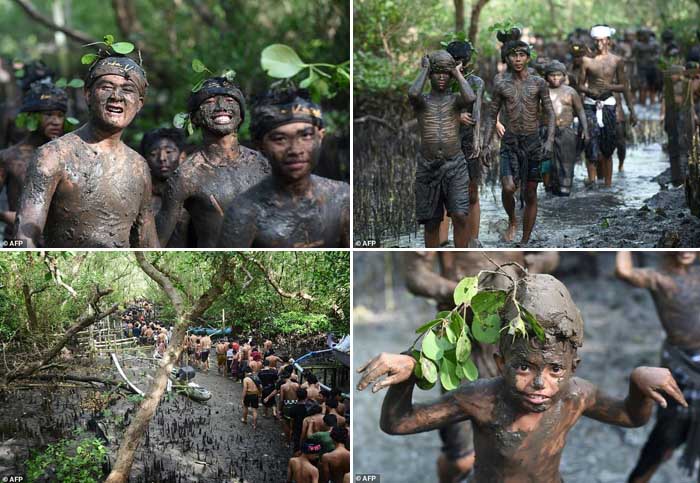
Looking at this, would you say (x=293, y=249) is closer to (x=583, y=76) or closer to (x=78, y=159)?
(x=78, y=159)

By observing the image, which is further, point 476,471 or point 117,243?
point 117,243

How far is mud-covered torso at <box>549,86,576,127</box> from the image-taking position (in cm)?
606

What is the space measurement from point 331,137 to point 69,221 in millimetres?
3987

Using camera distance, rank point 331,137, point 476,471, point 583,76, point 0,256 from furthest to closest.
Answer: point 331,137 → point 583,76 → point 0,256 → point 476,471

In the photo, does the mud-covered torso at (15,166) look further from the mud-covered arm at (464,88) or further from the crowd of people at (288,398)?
the mud-covered arm at (464,88)

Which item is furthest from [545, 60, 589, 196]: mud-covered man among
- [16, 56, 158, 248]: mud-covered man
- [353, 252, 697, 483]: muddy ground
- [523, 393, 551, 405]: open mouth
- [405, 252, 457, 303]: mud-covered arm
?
[16, 56, 158, 248]: mud-covered man

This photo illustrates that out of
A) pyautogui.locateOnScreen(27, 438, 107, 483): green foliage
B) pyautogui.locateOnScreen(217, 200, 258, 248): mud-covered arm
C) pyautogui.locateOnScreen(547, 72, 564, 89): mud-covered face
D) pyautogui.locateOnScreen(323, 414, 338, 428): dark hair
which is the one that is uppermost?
pyautogui.locateOnScreen(547, 72, 564, 89): mud-covered face

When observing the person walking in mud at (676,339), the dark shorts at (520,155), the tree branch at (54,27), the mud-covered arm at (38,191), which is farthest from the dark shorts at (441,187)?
the tree branch at (54,27)

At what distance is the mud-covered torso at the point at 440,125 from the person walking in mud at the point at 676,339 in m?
1.67

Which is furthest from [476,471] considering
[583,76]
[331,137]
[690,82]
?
[331,137]

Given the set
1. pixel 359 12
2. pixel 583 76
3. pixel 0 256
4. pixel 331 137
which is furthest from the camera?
pixel 331 137

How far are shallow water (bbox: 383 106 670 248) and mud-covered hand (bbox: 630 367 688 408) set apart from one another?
184cm

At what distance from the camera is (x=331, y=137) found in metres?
8.52

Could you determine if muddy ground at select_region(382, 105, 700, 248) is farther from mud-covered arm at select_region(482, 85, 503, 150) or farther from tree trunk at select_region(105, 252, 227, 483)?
tree trunk at select_region(105, 252, 227, 483)
